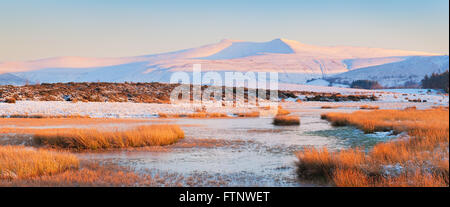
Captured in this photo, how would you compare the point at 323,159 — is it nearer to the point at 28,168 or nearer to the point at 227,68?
the point at 28,168

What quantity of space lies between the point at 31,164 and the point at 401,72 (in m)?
199

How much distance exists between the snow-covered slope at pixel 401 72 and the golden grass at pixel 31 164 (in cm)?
15959

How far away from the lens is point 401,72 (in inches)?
7269

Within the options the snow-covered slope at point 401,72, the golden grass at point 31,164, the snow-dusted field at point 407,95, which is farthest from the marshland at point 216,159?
the snow-covered slope at point 401,72

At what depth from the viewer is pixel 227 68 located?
16338cm

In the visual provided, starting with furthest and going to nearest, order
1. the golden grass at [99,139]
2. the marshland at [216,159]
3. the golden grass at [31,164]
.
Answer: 1. the golden grass at [99,139]
2. the golden grass at [31,164]
3. the marshland at [216,159]

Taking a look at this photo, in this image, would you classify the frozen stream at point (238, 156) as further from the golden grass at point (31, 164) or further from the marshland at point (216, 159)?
the golden grass at point (31, 164)

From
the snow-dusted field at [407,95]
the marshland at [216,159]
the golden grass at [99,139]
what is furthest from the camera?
the snow-dusted field at [407,95]

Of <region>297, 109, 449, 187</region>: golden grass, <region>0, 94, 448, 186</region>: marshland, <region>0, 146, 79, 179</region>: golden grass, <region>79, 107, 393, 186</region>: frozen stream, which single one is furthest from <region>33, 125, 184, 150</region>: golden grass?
<region>297, 109, 449, 187</region>: golden grass

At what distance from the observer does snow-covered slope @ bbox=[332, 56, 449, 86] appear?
16762 centimetres

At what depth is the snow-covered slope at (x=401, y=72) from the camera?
168 meters

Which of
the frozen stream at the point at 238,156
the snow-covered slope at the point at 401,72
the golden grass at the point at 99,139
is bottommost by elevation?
the frozen stream at the point at 238,156

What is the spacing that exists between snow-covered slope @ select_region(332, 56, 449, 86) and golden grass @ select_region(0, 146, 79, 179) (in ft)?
524
